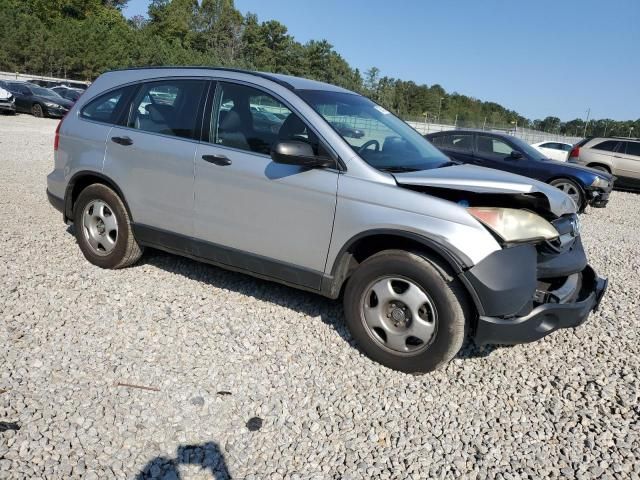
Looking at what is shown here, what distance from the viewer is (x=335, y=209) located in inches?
143

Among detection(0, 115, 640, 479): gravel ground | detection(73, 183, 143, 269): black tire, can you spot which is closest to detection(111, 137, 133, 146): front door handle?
detection(73, 183, 143, 269): black tire

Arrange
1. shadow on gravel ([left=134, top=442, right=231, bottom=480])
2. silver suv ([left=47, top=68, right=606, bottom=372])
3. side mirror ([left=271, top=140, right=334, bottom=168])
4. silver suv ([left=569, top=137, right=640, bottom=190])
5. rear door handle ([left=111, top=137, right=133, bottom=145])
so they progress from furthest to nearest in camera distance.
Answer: silver suv ([left=569, top=137, right=640, bottom=190])
rear door handle ([left=111, top=137, right=133, bottom=145])
side mirror ([left=271, top=140, right=334, bottom=168])
silver suv ([left=47, top=68, right=606, bottom=372])
shadow on gravel ([left=134, top=442, right=231, bottom=480])

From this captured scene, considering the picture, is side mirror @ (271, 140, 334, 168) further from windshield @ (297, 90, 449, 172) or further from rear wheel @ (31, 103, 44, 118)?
rear wheel @ (31, 103, 44, 118)

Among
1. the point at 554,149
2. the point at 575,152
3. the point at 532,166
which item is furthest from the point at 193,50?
the point at 532,166

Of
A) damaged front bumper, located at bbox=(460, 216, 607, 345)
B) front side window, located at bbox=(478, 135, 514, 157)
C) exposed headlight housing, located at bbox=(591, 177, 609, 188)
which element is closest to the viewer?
damaged front bumper, located at bbox=(460, 216, 607, 345)

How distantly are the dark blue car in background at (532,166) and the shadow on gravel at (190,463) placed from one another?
9083 mm

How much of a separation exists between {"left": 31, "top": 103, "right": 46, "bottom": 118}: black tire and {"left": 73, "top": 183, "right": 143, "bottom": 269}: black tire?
24002mm

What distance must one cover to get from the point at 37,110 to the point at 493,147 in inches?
899

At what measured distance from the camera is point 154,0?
9819cm

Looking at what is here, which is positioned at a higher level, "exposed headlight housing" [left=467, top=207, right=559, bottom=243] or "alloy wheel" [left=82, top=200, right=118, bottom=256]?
"exposed headlight housing" [left=467, top=207, right=559, bottom=243]

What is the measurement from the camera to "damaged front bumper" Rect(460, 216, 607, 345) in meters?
3.17

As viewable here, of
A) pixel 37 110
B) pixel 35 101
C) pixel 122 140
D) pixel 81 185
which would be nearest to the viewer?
pixel 122 140

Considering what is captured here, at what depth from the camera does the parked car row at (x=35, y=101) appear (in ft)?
83.8

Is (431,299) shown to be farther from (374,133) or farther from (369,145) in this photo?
(374,133)
